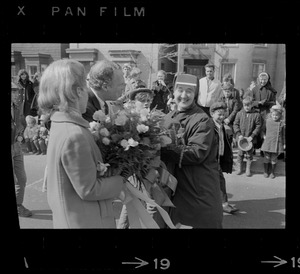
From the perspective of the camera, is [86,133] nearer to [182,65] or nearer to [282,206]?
[182,65]

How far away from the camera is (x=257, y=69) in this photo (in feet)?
4.49

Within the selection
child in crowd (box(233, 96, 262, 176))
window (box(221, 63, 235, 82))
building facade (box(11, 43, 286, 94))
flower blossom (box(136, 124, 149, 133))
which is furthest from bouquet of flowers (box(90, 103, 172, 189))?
child in crowd (box(233, 96, 262, 176))

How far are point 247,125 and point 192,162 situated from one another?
46 cm

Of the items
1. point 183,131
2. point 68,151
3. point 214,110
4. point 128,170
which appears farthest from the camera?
point 214,110

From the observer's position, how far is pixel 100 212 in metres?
1.36

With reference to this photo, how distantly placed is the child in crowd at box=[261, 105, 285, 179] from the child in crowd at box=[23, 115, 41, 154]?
41.6 inches

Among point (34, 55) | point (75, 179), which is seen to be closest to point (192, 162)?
point (75, 179)

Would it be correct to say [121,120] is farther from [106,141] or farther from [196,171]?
[196,171]

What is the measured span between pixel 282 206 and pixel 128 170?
0.71 meters

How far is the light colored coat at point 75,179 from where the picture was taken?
1194 mm

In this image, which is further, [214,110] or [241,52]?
[214,110]
